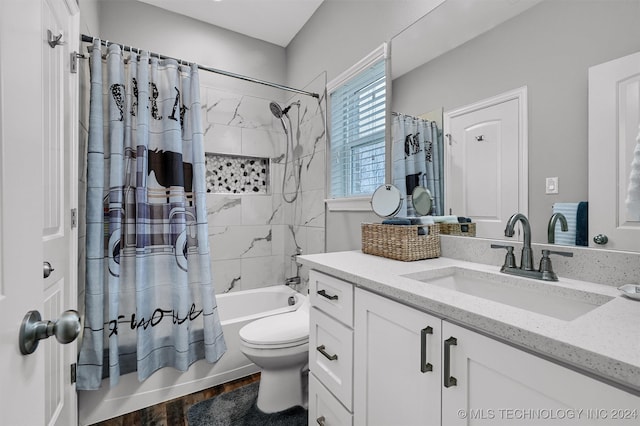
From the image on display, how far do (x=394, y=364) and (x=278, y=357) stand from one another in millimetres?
901

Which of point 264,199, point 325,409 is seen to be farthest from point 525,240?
point 264,199

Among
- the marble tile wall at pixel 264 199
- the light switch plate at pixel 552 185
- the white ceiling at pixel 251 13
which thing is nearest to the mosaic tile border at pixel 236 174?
the marble tile wall at pixel 264 199

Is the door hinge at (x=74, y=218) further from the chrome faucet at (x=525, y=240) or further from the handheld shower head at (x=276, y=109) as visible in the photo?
the chrome faucet at (x=525, y=240)

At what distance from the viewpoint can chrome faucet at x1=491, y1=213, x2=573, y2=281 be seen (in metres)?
0.96

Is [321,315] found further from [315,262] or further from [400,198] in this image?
[400,198]

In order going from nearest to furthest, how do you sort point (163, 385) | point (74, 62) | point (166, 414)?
point (74, 62)
point (166, 414)
point (163, 385)

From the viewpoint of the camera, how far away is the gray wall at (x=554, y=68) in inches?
35.6

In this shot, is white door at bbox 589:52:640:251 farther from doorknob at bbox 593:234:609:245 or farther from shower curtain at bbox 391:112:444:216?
shower curtain at bbox 391:112:444:216

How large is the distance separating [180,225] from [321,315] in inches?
43.3

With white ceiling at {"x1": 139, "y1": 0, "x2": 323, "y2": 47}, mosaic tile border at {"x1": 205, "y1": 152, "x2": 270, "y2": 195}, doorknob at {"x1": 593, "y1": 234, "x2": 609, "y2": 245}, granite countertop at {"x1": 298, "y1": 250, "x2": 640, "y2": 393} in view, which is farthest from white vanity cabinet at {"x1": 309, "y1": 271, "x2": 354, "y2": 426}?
white ceiling at {"x1": 139, "y1": 0, "x2": 323, "y2": 47}

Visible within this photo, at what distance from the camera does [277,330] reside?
5.65 ft

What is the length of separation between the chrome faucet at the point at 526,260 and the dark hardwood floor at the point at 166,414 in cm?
179

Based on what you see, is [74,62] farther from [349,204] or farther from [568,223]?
[568,223]

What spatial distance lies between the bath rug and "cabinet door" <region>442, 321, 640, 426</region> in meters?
1.18
